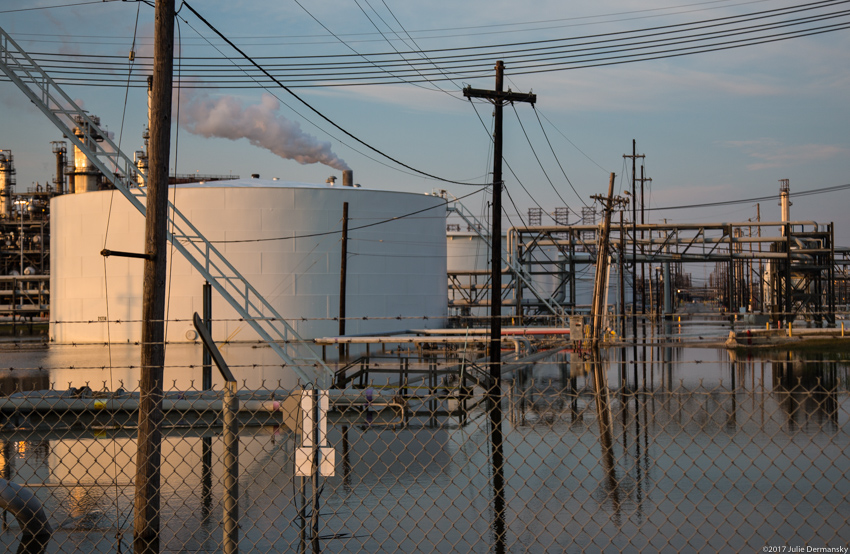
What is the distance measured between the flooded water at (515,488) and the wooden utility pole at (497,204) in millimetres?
1744

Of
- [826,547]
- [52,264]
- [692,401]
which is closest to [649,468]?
[826,547]

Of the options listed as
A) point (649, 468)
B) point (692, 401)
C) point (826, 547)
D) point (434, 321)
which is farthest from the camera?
point (434, 321)

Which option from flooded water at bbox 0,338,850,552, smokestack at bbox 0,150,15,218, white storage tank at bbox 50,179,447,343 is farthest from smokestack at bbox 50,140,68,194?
flooded water at bbox 0,338,850,552

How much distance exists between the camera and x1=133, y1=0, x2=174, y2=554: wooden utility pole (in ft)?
21.7

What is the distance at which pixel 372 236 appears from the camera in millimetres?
41094

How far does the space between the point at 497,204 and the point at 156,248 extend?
1163 cm

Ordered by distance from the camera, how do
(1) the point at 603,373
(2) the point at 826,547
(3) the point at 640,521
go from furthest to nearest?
(1) the point at 603,373, (3) the point at 640,521, (2) the point at 826,547

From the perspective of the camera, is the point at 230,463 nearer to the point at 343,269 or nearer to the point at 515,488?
the point at 515,488

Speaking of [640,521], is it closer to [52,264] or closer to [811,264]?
[52,264]

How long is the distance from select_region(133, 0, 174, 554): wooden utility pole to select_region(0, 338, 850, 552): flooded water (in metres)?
0.70

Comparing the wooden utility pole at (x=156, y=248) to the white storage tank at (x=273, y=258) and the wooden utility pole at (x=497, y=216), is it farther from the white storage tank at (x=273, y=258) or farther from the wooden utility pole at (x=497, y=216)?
the white storage tank at (x=273, y=258)

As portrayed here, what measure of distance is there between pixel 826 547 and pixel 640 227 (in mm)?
44398

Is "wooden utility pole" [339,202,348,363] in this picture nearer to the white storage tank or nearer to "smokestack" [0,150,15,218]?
the white storage tank

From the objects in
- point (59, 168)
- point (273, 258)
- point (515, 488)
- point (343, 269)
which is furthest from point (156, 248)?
point (59, 168)
